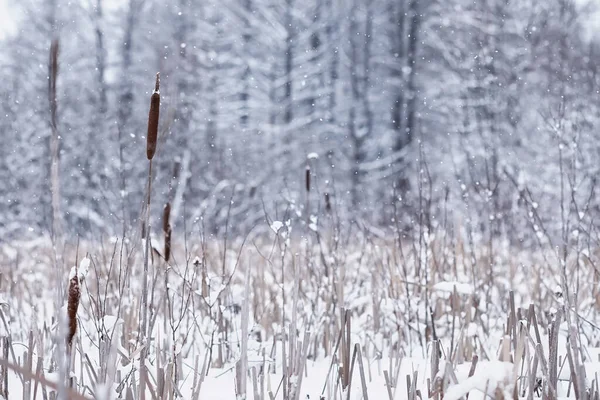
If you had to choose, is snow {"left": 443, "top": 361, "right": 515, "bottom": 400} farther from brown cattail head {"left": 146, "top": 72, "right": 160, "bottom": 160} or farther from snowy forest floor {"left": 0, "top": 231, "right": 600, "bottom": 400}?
brown cattail head {"left": 146, "top": 72, "right": 160, "bottom": 160}

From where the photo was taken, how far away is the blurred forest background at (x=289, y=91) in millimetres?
11297

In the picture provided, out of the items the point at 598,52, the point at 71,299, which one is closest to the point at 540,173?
the point at 598,52

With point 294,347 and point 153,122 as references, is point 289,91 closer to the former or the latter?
point 294,347

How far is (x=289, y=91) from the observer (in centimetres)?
1502

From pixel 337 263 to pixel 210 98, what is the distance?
449 inches

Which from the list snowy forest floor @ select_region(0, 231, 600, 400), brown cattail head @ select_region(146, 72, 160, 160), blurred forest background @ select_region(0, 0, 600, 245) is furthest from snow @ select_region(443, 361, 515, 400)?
blurred forest background @ select_region(0, 0, 600, 245)

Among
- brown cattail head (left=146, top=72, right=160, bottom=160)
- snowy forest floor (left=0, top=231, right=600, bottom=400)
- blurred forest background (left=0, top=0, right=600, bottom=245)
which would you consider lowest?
snowy forest floor (left=0, top=231, right=600, bottom=400)

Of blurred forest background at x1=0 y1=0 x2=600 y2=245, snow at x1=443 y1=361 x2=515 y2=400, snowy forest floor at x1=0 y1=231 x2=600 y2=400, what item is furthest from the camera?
blurred forest background at x1=0 y1=0 x2=600 y2=245

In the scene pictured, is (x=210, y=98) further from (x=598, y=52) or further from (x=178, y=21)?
(x=598, y=52)

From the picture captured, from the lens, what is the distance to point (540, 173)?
11562 mm

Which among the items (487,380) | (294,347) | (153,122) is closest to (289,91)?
(294,347)

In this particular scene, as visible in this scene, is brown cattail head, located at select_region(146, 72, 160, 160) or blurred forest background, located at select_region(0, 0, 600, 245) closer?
brown cattail head, located at select_region(146, 72, 160, 160)

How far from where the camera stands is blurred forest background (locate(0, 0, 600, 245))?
11.3m

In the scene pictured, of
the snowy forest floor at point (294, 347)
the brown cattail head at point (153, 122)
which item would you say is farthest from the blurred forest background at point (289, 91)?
the brown cattail head at point (153, 122)
